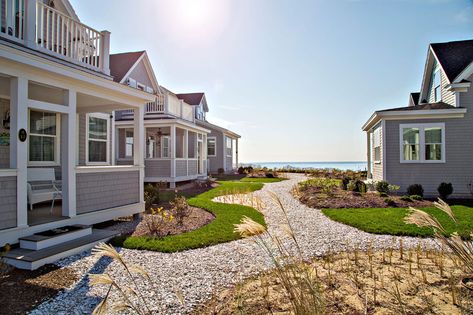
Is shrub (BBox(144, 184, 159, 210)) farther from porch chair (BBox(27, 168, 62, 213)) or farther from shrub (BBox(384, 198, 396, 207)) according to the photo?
shrub (BBox(384, 198, 396, 207))

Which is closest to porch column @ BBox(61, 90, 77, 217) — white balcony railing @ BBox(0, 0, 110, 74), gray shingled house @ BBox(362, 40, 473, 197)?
white balcony railing @ BBox(0, 0, 110, 74)

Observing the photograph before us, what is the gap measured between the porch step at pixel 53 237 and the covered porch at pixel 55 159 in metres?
0.16

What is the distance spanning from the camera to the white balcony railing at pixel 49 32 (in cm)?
646

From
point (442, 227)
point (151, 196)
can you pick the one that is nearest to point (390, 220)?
point (442, 227)

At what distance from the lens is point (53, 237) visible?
200 inches

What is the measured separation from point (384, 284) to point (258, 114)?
17925 millimetres

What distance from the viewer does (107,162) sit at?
35.9ft

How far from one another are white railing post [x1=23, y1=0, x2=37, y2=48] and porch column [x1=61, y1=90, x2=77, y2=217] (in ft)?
6.30

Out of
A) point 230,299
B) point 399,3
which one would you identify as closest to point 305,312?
point 230,299

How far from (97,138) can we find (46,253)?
6.61m

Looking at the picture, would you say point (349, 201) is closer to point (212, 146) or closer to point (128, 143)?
point (128, 143)

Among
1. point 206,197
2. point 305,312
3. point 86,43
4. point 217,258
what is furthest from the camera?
point 206,197

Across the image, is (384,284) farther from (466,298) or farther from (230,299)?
(230,299)

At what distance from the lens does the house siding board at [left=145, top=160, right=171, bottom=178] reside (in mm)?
14922
